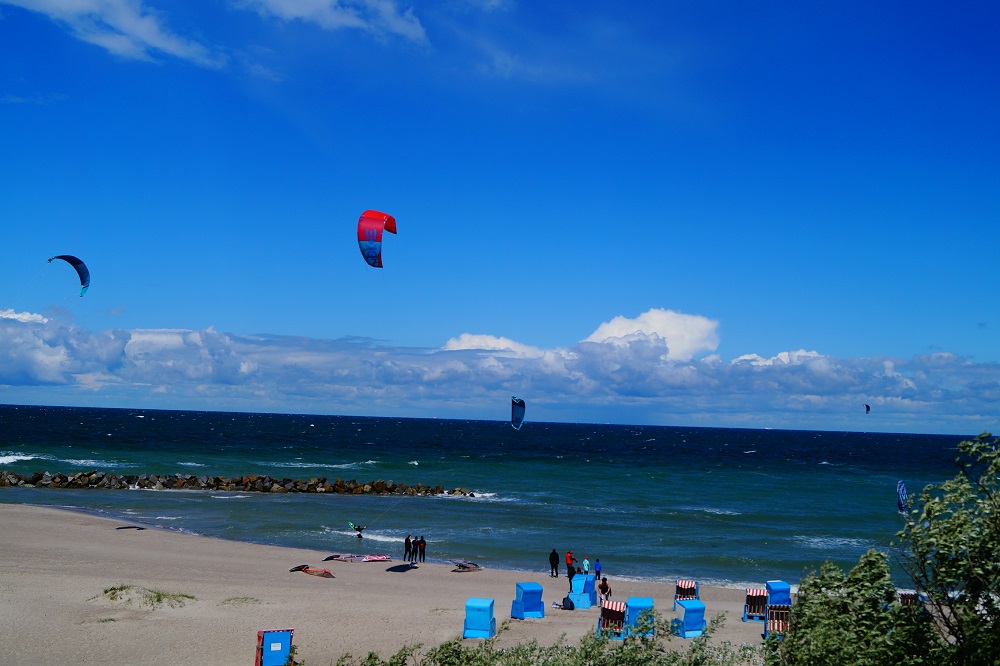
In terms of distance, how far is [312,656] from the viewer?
52.3ft

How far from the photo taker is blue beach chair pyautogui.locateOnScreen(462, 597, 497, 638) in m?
17.4

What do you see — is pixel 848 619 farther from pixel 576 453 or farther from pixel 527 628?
pixel 576 453

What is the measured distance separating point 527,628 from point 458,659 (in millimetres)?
9806

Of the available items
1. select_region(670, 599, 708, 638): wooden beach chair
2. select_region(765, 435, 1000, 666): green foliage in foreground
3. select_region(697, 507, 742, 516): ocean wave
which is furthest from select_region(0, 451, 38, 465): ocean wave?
select_region(765, 435, 1000, 666): green foliage in foreground

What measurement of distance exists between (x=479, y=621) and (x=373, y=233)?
10.2 metres

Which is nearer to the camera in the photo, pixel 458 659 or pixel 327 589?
pixel 458 659

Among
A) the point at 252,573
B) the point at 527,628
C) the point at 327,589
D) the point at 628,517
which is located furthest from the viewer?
the point at 628,517

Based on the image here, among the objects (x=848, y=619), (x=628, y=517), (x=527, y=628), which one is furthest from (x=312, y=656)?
(x=628, y=517)

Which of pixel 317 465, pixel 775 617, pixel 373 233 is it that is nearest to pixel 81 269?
pixel 373 233

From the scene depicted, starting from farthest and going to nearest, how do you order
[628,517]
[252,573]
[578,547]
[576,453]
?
[576,453], [628,517], [578,547], [252,573]

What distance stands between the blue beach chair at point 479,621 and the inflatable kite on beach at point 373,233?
8854 mm

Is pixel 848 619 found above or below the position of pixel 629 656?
above

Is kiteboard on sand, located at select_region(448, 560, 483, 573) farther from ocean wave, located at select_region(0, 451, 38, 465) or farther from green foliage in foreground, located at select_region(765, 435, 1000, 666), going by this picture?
ocean wave, located at select_region(0, 451, 38, 465)

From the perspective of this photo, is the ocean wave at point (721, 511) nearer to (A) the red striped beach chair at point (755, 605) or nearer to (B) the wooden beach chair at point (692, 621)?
(A) the red striped beach chair at point (755, 605)
